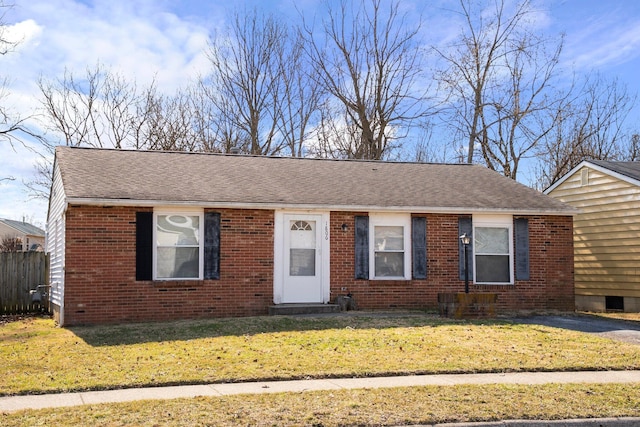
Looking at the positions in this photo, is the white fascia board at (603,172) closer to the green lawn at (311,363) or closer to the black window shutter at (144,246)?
the green lawn at (311,363)

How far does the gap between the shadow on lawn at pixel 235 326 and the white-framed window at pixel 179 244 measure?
1281 millimetres

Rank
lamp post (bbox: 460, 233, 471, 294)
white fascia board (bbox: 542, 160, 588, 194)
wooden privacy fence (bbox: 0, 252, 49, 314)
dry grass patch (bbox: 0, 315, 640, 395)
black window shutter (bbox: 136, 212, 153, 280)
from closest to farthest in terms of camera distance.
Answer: dry grass patch (bbox: 0, 315, 640, 395) → black window shutter (bbox: 136, 212, 153, 280) → lamp post (bbox: 460, 233, 471, 294) → wooden privacy fence (bbox: 0, 252, 49, 314) → white fascia board (bbox: 542, 160, 588, 194)

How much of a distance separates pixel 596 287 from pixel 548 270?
3632mm

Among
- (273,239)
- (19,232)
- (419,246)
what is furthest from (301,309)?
(19,232)

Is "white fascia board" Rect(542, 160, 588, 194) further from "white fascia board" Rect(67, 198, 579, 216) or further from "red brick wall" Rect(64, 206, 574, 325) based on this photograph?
"white fascia board" Rect(67, 198, 579, 216)

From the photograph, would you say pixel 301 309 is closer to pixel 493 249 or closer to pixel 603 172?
pixel 493 249

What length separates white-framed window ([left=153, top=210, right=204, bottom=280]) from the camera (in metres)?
14.3

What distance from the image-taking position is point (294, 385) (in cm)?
809

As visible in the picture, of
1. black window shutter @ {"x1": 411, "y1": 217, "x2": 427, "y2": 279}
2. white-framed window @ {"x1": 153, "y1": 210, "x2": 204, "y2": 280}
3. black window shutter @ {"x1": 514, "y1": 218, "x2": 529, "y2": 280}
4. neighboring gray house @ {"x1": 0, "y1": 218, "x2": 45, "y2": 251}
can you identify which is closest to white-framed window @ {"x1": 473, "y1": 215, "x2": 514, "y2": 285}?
black window shutter @ {"x1": 514, "y1": 218, "x2": 529, "y2": 280}

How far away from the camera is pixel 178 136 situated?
3183 centimetres

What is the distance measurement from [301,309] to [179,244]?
3.01 meters

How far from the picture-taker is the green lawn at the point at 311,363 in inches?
262

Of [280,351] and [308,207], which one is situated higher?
[308,207]

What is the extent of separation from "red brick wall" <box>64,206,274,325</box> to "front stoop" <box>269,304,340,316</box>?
371 mm
